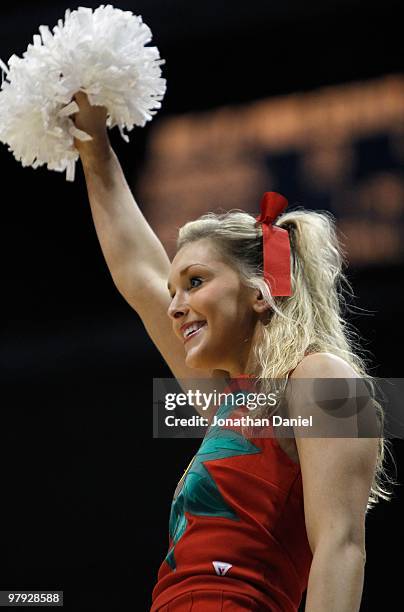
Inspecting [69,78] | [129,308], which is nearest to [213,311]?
[69,78]

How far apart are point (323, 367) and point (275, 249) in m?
0.33

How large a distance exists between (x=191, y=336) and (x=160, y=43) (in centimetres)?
197

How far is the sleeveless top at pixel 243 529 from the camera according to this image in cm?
156

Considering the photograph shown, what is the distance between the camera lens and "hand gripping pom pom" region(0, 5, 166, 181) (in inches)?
76.0

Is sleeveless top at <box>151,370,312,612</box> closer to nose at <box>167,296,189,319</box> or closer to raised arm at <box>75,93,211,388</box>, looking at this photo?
nose at <box>167,296,189,319</box>

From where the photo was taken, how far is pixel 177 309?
1.82 m

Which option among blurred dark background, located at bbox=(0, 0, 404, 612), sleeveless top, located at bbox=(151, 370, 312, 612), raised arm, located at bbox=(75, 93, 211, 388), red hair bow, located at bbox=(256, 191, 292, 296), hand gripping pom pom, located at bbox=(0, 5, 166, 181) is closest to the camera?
sleeveless top, located at bbox=(151, 370, 312, 612)

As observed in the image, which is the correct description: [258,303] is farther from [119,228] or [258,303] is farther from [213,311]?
[119,228]

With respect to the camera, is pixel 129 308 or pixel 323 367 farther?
pixel 129 308

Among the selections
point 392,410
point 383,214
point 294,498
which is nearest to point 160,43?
point 383,214

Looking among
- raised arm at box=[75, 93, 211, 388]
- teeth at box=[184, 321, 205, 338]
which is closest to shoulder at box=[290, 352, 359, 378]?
teeth at box=[184, 321, 205, 338]

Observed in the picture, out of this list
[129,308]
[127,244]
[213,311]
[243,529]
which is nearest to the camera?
[243,529]

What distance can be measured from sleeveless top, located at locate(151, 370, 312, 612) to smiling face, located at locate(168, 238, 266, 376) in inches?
7.1

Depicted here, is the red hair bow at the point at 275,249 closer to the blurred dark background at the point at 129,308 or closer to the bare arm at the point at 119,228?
the bare arm at the point at 119,228
